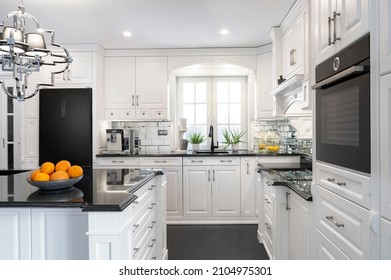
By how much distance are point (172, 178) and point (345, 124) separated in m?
2.97

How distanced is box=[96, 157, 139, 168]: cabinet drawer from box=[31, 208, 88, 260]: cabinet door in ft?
8.31

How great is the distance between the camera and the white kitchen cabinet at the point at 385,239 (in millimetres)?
1059

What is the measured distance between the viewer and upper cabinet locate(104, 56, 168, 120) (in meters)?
Answer: 4.39

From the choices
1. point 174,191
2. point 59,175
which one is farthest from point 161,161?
point 59,175

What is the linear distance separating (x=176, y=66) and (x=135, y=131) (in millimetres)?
1194

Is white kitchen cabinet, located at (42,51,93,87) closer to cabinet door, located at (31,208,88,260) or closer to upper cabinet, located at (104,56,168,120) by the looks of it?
upper cabinet, located at (104,56,168,120)

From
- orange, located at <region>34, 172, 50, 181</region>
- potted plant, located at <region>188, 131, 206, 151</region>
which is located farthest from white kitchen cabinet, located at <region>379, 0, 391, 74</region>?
potted plant, located at <region>188, 131, 206, 151</region>

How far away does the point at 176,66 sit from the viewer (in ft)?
14.4

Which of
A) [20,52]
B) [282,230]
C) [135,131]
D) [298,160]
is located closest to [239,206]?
[298,160]

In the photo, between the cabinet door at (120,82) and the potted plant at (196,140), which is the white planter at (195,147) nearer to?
the potted plant at (196,140)

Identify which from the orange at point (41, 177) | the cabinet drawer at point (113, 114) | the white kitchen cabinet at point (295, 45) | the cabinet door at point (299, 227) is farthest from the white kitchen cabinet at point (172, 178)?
the orange at point (41, 177)

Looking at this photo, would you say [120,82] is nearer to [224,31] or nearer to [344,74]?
[224,31]

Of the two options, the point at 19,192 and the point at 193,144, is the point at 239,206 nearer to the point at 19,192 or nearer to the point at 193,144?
the point at 193,144

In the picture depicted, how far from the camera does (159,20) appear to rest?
3.38 metres
